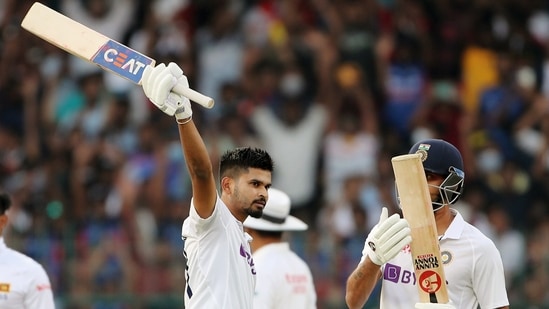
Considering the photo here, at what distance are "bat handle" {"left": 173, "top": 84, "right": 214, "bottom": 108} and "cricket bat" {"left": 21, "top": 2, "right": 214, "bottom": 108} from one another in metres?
0.26

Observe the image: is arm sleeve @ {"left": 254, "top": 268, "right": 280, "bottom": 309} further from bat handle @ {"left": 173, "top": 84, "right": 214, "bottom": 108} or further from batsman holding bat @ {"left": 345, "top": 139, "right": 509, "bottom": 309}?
bat handle @ {"left": 173, "top": 84, "right": 214, "bottom": 108}

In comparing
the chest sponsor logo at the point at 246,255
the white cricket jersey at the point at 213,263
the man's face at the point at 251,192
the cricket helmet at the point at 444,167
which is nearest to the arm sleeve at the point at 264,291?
the chest sponsor logo at the point at 246,255

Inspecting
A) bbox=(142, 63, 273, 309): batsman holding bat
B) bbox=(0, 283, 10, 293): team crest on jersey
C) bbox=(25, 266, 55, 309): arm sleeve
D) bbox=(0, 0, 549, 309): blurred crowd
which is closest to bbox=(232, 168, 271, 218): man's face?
bbox=(142, 63, 273, 309): batsman holding bat

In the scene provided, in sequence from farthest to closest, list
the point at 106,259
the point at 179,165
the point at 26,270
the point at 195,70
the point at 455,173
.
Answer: the point at 195,70, the point at 179,165, the point at 106,259, the point at 26,270, the point at 455,173

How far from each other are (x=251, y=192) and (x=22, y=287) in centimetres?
197

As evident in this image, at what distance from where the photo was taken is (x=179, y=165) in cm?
1316

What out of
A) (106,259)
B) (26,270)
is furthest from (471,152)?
(26,270)

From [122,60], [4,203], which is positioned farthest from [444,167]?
[4,203]

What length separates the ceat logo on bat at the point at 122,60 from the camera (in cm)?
618

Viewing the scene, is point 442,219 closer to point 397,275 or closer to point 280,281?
point 397,275

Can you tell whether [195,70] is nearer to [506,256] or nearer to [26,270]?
[506,256]

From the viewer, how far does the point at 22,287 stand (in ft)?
25.8

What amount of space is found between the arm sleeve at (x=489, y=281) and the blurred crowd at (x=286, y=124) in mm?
5274

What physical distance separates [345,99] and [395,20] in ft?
3.96
